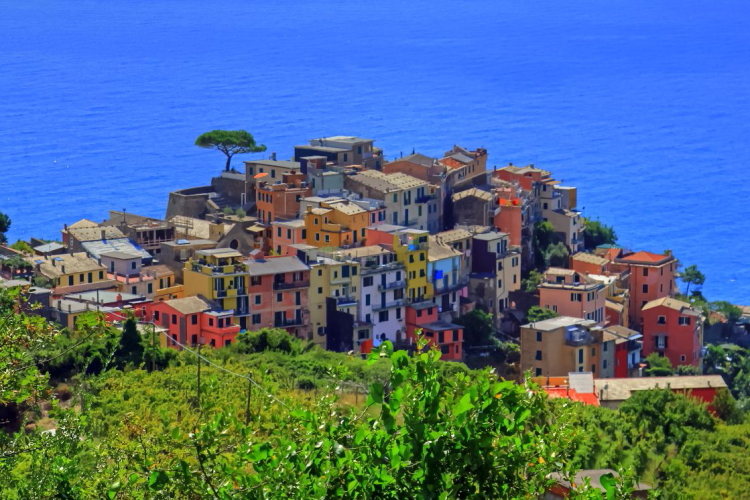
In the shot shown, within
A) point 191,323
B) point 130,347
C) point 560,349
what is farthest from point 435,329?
point 130,347

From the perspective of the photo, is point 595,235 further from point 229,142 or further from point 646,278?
point 229,142

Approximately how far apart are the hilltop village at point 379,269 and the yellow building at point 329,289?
3 cm

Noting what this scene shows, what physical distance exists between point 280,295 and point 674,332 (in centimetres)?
1075

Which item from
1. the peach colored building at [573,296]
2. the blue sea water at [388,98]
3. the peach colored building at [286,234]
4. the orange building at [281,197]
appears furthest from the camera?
the blue sea water at [388,98]

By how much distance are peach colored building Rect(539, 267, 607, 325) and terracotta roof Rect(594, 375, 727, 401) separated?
6107 mm

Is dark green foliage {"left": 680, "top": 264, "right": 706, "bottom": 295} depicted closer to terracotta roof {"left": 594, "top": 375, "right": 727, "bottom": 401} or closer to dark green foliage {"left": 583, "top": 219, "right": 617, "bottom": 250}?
dark green foliage {"left": 583, "top": 219, "right": 617, "bottom": 250}

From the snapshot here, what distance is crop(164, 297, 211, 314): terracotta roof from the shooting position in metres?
31.0

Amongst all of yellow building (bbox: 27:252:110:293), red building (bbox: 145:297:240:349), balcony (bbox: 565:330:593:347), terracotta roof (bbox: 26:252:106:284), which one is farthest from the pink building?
balcony (bbox: 565:330:593:347)

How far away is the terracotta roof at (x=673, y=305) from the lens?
3803 centimetres

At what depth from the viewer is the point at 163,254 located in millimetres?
35094

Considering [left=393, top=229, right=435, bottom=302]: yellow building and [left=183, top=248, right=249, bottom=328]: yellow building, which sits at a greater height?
[left=393, top=229, right=435, bottom=302]: yellow building

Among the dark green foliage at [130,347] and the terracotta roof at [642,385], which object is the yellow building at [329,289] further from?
the dark green foliage at [130,347]

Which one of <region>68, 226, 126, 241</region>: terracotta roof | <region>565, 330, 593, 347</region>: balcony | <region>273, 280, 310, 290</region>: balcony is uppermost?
<region>68, 226, 126, 241</region>: terracotta roof

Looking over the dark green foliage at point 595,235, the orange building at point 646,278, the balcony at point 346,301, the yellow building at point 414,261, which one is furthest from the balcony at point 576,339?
the dark green foliage at point 595,235
